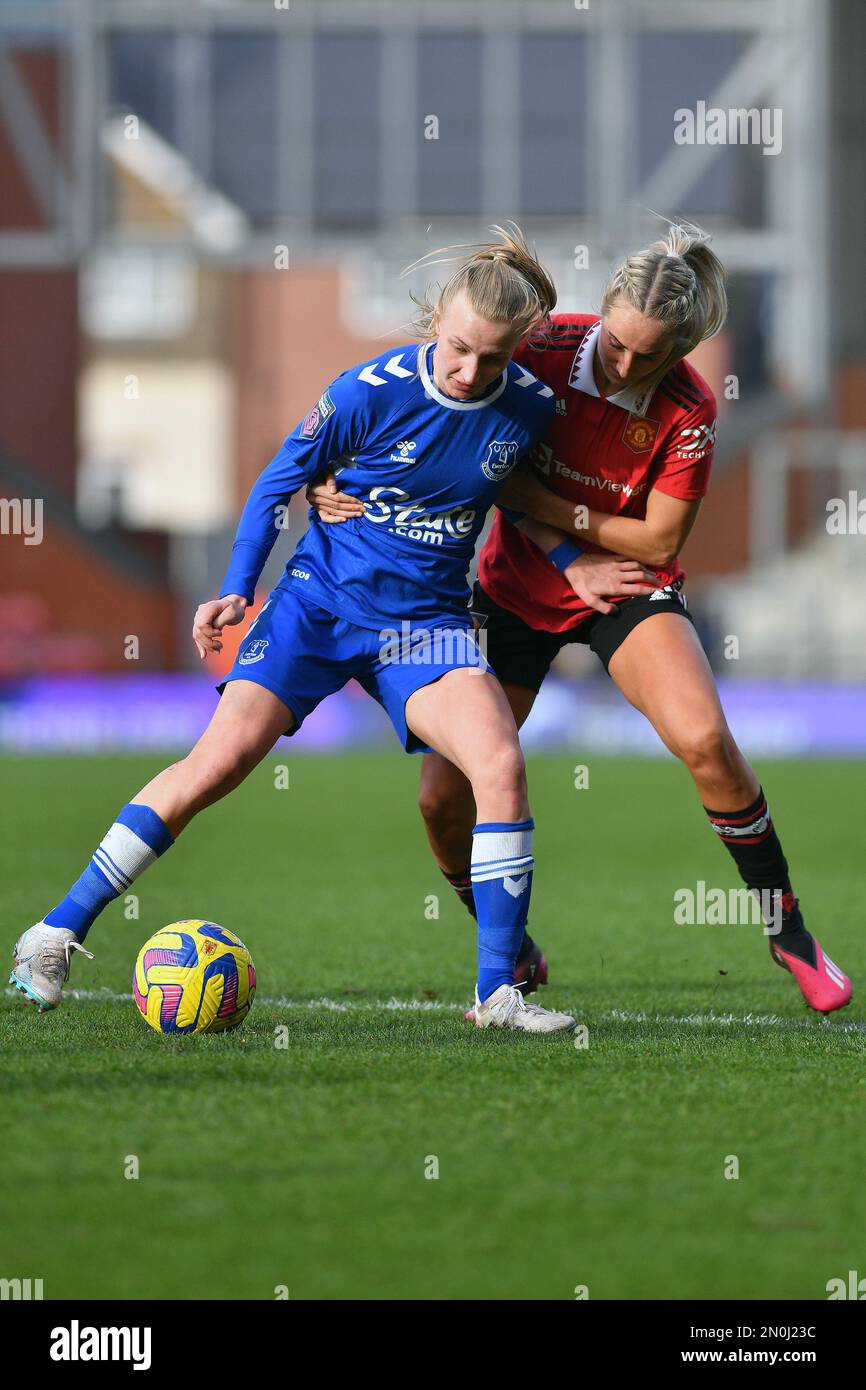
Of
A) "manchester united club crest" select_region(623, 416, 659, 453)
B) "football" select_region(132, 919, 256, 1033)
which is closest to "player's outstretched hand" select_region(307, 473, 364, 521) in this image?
"manchester united club crest" select_region(623, 416, 659, 453)

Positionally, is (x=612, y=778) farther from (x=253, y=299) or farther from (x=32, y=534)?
(x=253, y=299)

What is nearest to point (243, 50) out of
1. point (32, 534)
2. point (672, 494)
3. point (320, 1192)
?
point (32, 534)

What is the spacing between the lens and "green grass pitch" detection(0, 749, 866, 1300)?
268 centimetres

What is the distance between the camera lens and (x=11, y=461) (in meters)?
26.1

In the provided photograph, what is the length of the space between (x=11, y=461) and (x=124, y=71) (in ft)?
18.0

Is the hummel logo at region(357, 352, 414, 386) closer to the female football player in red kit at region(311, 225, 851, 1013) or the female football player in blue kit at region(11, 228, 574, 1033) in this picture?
the female football player in blue kit at region(11, 228, 574, 1033)

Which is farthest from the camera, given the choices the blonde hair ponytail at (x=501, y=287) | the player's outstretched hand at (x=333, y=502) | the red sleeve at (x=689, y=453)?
the red sleeve at (x=689, y=453)

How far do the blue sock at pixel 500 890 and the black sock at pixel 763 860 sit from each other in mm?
720

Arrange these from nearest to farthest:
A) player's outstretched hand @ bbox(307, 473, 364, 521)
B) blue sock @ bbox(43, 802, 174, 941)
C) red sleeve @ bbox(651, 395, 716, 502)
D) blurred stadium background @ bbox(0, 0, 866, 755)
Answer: blue sock @ bbox(43, 802, 174, 941), player's outstretched hand @ bbox(307, 473, 364, 521), red sleeve @ bbox(651, 395, 716, 502), blurred stadium background @ bbox(0, 0, 866, 755)

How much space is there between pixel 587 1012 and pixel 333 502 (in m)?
1.46

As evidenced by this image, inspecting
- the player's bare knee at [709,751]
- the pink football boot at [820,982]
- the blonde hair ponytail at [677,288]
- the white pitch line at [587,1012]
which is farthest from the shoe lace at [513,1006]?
the blonde hair ponytail at [677,288]

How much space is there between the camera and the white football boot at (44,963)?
169 inches

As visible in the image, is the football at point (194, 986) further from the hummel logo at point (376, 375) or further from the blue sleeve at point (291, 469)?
the hummel logo at point (376, 375)

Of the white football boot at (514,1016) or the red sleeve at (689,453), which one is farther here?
the red sleeve at (689,453)
